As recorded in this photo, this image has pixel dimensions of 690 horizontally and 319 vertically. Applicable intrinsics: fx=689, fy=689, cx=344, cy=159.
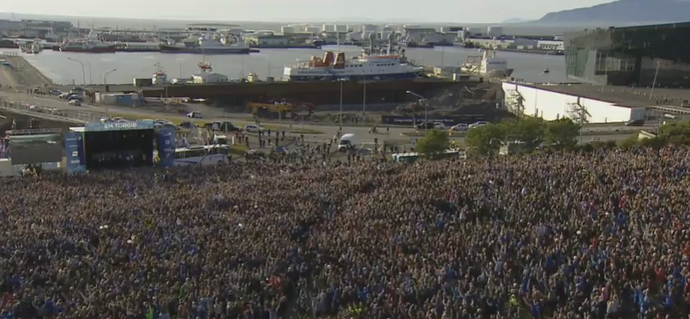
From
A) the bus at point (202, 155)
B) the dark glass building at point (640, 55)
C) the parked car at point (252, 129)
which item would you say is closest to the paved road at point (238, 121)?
the parked car at point (252, 129)

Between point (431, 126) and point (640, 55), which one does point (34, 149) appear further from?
point (640, 55)

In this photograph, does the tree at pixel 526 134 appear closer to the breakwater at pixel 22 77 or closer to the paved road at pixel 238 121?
the paved road at pixel 238 121

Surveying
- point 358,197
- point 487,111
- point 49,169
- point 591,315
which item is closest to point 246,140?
point 49,169

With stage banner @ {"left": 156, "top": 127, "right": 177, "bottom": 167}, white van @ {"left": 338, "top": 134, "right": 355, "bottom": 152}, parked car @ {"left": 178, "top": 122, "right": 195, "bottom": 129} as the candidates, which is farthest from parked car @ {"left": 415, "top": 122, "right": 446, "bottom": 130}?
stage banner @ {"left": 156, "top": 127, "right": 177, "bottom": 167}

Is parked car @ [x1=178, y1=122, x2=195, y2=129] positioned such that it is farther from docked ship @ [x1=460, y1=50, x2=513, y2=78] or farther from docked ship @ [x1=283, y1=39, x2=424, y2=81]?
docked ship @ [x1=460, y1=50, x2=513, y2=78]

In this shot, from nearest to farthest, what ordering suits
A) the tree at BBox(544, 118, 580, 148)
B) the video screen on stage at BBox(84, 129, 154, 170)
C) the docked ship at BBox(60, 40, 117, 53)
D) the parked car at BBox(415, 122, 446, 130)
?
the video screen on stage at BBox(84, 129, 154, 170), the tree at BBox(544, 118, 580, 148), the parked car at BBox(415, 122, 446, 130), the docked ship at BBox(60, 40, 117, 53)
